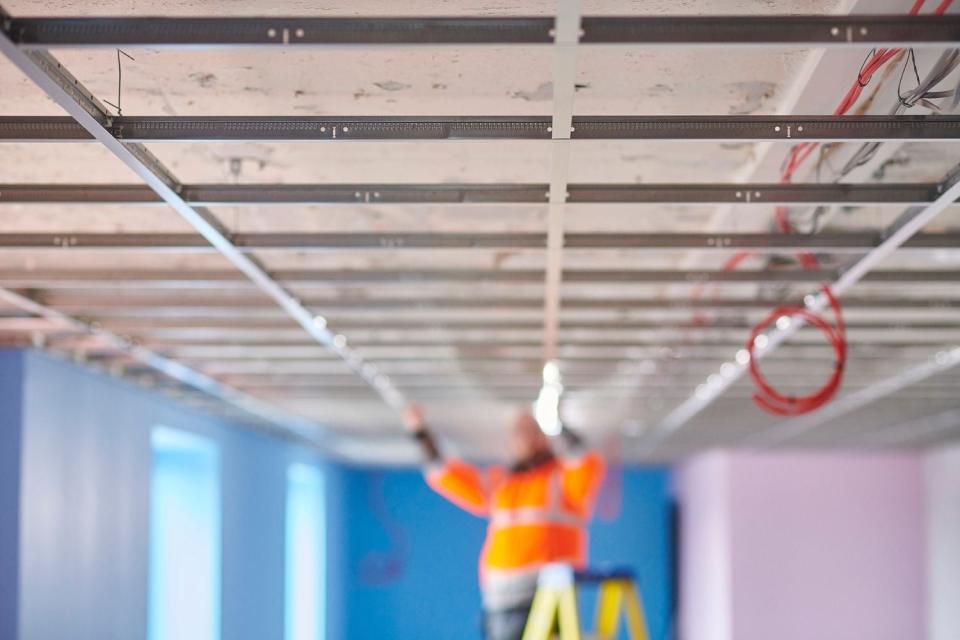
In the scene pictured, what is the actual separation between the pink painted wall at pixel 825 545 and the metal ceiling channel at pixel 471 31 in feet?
26.5

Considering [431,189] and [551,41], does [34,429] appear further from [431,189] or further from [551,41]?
[551,41]

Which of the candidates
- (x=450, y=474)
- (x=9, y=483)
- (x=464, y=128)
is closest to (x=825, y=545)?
(x=450, y=474)

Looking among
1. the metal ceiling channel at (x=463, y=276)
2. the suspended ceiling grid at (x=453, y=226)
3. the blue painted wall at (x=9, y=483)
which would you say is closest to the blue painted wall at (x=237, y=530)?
the blue painted wall at (x=9, y=483)

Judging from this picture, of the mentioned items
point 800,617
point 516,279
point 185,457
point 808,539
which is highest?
point 516,279

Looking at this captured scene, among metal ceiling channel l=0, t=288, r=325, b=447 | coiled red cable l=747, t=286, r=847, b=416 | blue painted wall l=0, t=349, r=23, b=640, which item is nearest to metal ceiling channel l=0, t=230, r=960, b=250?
coiled red cable l=747, t=286, r=847, b=416

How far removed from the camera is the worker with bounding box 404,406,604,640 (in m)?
5.20

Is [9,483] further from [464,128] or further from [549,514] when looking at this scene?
[464,128]

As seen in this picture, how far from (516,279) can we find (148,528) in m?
3.14

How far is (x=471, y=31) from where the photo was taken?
8.10ft

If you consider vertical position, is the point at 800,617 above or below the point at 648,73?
below

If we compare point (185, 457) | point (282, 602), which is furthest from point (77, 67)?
point (282, 602)

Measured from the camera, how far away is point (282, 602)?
33.8 ft

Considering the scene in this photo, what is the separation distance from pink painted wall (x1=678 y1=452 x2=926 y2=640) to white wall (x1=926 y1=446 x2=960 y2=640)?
0.16 m

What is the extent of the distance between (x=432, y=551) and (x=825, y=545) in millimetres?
6071
